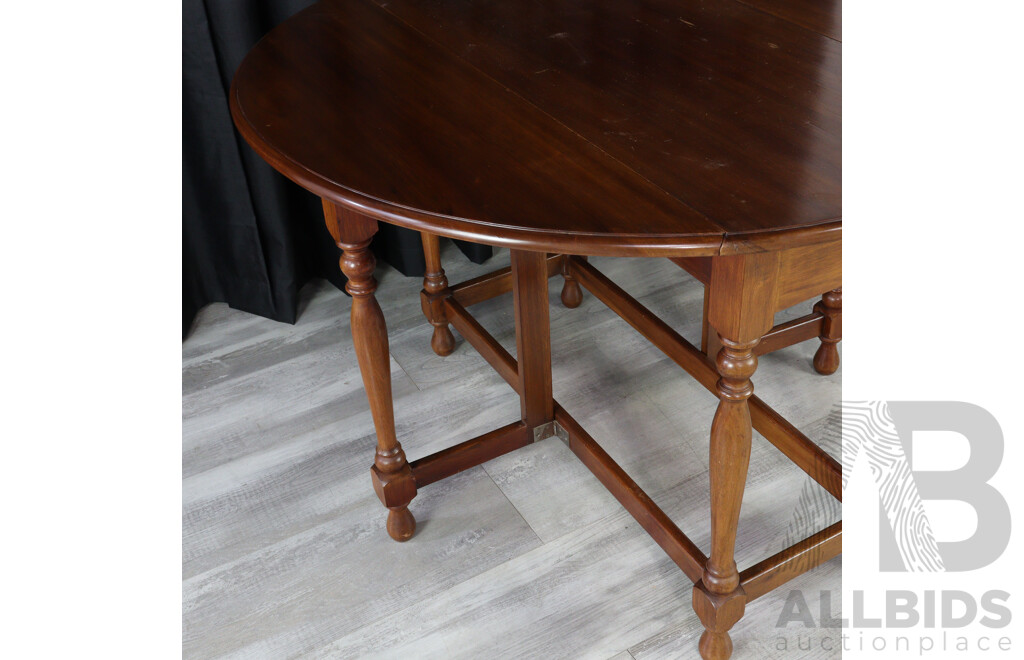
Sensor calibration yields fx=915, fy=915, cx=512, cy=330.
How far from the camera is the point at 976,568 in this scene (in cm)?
132

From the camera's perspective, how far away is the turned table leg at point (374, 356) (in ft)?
4.49

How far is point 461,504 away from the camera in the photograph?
178cm

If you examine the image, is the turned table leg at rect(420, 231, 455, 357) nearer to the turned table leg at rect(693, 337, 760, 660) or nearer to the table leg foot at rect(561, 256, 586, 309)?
the table leg foot at rect(561, 256, 586, 309)

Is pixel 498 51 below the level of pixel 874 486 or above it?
above

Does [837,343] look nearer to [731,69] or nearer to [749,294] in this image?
[731,69]

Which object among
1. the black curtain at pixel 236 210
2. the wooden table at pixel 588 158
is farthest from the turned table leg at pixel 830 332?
the black curtain at pixel 236 210

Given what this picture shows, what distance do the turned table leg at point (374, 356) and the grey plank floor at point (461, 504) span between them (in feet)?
0.33

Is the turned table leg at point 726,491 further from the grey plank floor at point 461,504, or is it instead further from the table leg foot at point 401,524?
the table leg foot at point 401,524

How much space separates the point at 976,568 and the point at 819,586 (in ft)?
0.98

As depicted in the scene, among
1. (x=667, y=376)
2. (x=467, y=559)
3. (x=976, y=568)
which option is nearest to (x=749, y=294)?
(x=976, y=568)

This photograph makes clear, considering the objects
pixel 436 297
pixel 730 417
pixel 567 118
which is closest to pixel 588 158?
pixel 567 118

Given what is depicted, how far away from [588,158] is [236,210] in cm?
135

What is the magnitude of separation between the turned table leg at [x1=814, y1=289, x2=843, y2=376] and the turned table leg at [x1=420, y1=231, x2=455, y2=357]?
840mm

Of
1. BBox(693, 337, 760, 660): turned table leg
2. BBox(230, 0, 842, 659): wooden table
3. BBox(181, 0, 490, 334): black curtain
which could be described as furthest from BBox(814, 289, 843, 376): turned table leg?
BBox(181, 0, 490, 334): black curtain
